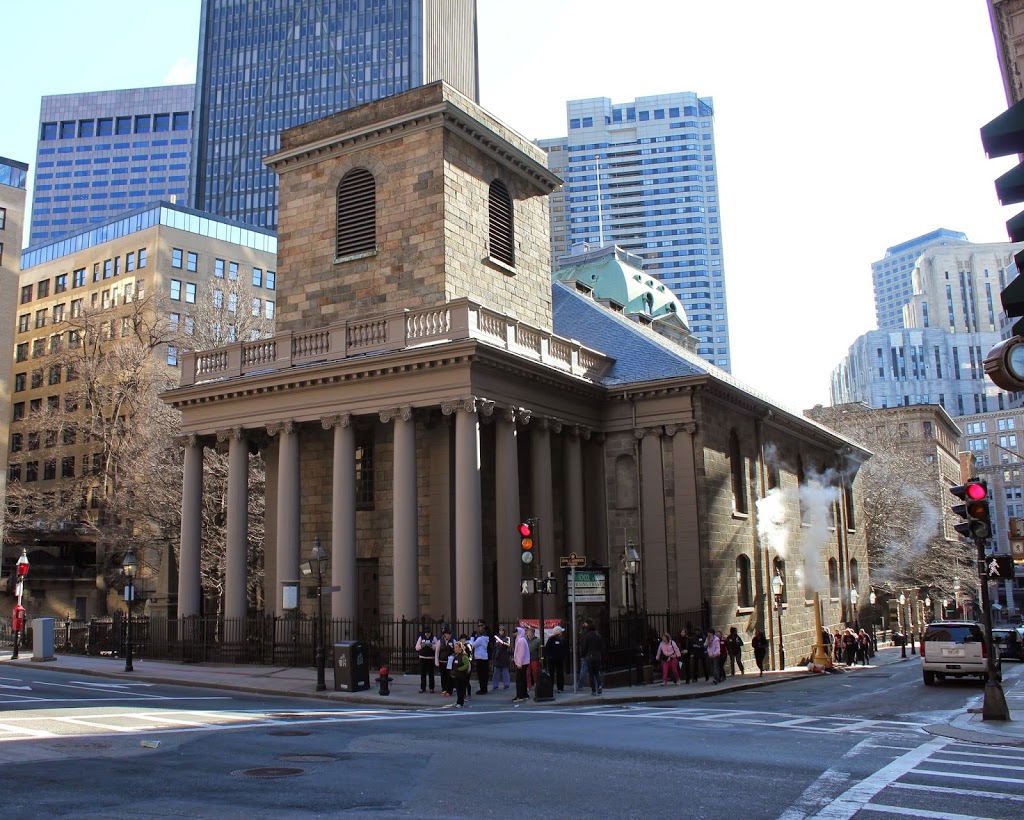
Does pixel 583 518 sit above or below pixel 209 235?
below

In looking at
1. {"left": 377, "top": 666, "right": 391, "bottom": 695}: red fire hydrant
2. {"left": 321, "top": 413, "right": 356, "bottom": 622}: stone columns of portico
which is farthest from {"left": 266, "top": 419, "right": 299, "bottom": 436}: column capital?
{"left": 377, "top": 666, "right": 391, "bottom": 695}: red fire hydrant

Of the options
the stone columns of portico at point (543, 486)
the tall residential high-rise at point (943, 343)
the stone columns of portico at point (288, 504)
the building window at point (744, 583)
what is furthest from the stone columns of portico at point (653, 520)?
the tall residential high-rise at point (943, 343)

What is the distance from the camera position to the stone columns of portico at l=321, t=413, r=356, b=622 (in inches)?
1083

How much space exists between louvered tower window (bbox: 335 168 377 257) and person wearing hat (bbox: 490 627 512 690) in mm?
14204

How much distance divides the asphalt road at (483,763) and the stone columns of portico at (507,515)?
7948mm

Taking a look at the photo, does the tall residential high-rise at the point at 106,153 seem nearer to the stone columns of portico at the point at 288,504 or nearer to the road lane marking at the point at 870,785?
the stone columns of portico at the point at 288,504

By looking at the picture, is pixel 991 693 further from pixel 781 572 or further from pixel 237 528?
pixel 781 572

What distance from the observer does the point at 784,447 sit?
41.7 m

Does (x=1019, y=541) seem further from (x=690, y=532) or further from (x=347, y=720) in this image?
(x=690, y=532)

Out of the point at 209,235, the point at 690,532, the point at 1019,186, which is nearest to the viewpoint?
the point at 1019,186

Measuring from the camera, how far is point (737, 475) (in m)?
36.0

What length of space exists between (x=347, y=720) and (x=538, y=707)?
16.3 ft

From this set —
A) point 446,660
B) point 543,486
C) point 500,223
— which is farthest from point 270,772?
point 500,223

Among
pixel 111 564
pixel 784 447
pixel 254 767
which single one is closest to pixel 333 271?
pixel 784 447
